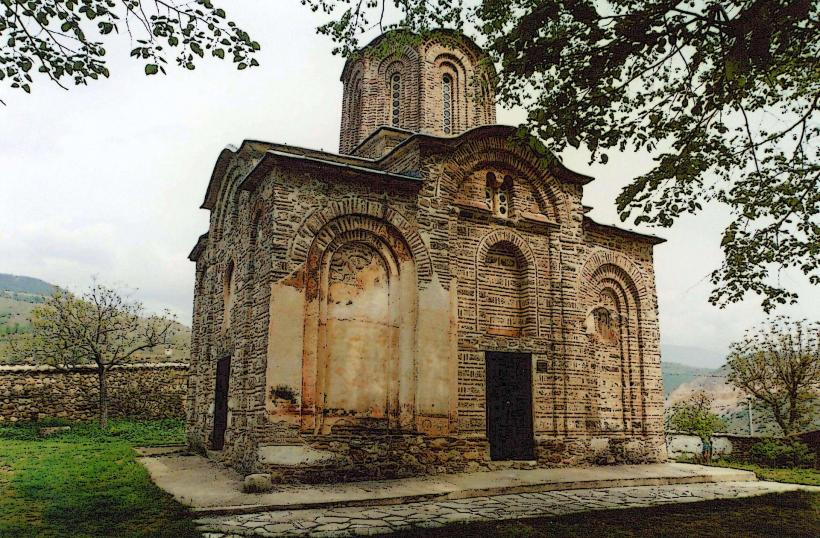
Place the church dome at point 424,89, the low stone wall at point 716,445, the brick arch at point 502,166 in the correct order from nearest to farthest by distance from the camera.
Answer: the brick arch at point 502,166 → the church dome at point 424,89 → the low stone wall at point 716,445

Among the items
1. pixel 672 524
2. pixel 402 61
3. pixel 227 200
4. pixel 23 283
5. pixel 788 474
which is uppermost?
pixel 23 283

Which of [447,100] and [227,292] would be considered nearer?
[227,292]

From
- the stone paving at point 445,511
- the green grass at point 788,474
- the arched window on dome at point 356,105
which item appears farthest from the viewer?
the arched window on dome at point 356,105

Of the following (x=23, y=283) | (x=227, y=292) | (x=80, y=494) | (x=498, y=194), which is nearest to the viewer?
(x=80, y=494)

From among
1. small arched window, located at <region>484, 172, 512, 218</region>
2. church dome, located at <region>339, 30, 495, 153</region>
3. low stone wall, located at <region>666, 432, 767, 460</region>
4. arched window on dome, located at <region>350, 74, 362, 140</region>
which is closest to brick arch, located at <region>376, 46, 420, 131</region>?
church dome, located at <region>339, 30, 495, 153</region>

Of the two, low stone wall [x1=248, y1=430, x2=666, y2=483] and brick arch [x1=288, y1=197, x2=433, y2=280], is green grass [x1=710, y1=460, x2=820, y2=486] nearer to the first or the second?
low stone wall [x1=248, y1=430, x2=666, y2=483]

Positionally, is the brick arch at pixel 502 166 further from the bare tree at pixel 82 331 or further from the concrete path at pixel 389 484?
the bare tree at pixel 82 331

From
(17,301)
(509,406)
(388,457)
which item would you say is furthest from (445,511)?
(17,301)

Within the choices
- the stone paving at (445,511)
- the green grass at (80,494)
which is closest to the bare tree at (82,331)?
the green grass at (80,494)

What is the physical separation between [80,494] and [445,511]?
4.90 meters

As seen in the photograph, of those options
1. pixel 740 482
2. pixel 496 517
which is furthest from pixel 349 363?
pixel 740 482

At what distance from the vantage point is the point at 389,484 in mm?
9203

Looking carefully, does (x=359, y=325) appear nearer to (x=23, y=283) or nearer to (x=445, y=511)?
(x=445, y=511)

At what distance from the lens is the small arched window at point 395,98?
15.0 meters
